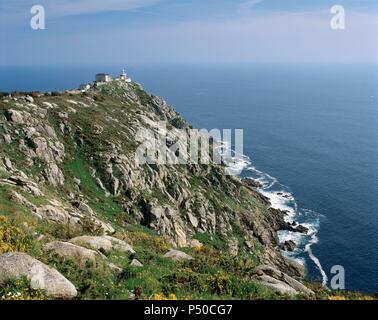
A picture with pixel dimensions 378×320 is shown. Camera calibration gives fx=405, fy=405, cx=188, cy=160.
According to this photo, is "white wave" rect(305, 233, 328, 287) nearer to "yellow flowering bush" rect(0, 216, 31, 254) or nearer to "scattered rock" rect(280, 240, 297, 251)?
"scattered rock" rect(280, 240, 297, 251)

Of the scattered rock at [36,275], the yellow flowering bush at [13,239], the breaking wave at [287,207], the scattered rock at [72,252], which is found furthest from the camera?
the breaking wave at [287,207]

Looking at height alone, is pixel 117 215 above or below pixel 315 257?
above

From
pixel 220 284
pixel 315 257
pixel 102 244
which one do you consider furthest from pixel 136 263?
pixel 315 257

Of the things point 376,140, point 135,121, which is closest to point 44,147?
point 135,121

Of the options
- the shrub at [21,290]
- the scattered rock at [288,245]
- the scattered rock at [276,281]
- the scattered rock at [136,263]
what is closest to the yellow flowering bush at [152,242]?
the scattered rock at [136,263]

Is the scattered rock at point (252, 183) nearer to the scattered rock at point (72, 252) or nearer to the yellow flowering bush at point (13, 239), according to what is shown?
the scattered rock at point (72, 252)

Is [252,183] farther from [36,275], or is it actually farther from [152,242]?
[36,275]

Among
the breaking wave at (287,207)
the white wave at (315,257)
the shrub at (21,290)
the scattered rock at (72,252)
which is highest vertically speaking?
the shrub at (21,290)
